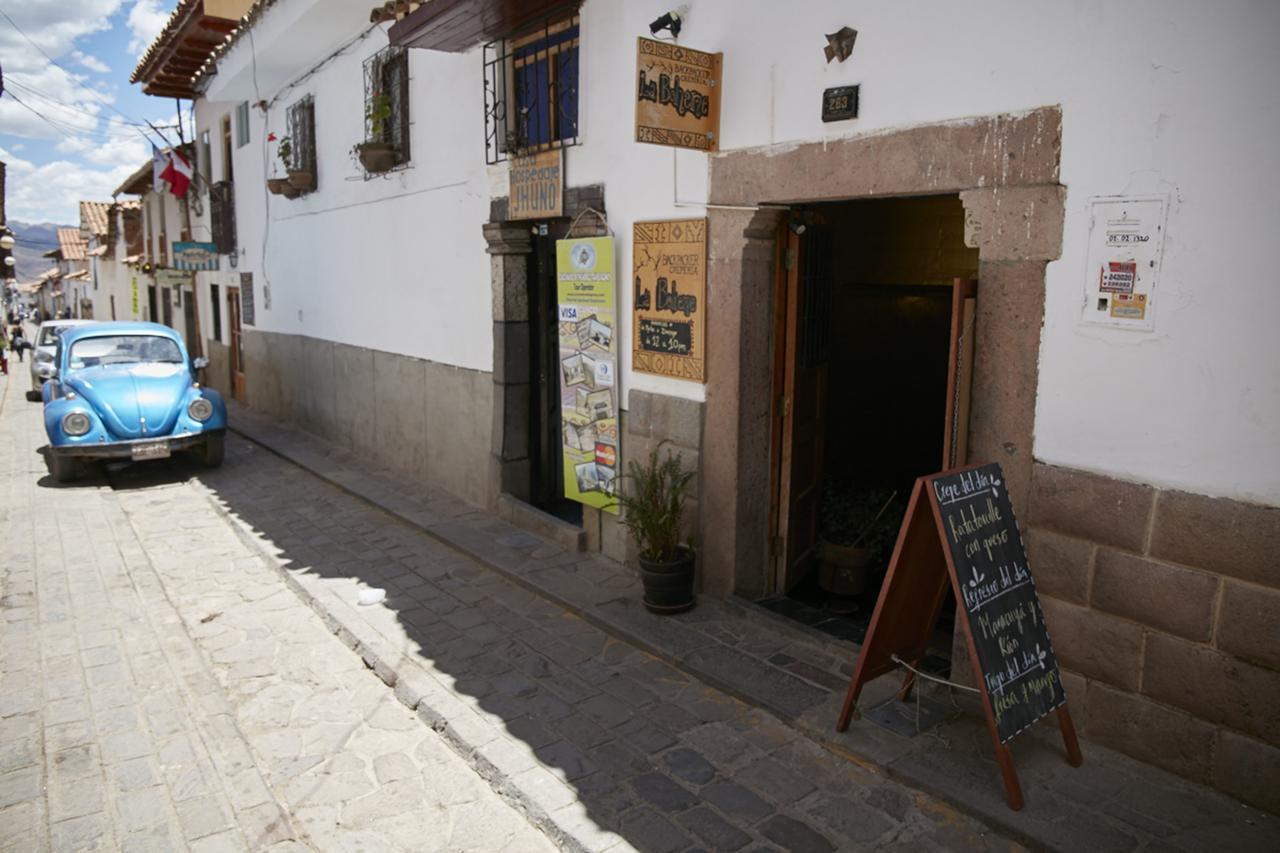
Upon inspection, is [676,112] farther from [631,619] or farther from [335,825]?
[335,825]

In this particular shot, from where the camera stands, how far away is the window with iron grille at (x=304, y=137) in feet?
39.3

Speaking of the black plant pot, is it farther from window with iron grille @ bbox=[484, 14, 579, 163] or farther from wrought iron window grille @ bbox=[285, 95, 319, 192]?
wrought iron window grille @ bbox=[285, 95, 319, 192]

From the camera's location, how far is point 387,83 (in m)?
9.76

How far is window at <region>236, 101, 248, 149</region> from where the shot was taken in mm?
15100

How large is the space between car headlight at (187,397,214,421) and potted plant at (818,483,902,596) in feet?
25.7

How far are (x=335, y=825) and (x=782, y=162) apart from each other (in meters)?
4.12

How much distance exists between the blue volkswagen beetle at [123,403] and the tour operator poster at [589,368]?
18.8 ft

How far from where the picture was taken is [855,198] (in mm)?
4742

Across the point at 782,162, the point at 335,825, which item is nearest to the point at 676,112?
the point at 782,162

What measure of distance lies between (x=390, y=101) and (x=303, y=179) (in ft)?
9.36

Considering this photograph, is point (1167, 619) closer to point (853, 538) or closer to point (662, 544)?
point (853, 538)

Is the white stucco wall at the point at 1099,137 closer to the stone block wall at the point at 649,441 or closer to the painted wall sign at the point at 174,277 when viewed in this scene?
the stone block wall at the point at 649,441

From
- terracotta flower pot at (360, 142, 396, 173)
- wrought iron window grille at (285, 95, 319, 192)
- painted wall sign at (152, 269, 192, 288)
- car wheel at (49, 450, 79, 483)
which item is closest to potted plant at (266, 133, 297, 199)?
wrought iron window grille at (285, 95, 319, 192)

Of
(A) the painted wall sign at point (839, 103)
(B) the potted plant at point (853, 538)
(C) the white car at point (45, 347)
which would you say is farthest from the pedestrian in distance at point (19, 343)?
(A) the painted wall sign at point (839, 103)
